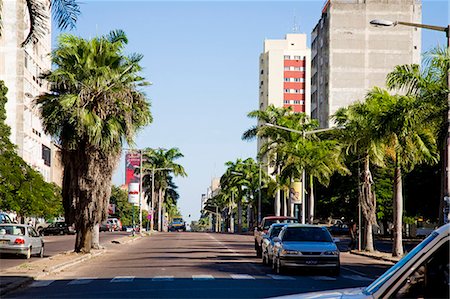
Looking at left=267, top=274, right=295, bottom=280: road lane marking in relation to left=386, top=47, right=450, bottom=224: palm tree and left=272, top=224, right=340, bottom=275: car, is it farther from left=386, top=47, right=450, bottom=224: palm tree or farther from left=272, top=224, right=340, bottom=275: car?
left=386, top=47, right=450, bottom=224: palm tree

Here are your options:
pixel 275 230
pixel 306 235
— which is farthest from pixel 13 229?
pixel 306 235

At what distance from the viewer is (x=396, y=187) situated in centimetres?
3812

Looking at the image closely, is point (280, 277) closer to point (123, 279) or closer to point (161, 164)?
point (123, 279)

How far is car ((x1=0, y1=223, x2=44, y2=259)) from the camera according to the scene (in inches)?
1318

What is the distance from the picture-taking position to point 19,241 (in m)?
33.6

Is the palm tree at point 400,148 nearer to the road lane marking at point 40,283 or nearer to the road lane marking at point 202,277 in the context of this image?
the road lane marking at point 202,277

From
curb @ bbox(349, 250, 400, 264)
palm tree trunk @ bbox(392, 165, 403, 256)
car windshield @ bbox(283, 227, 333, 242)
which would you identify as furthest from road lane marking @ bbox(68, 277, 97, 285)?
palm tree trunk @ bbox(392, 165, 403, 256)

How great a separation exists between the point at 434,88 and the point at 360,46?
88.9 metres

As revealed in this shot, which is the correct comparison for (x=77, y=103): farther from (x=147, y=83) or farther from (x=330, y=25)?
(x=330, y=25)

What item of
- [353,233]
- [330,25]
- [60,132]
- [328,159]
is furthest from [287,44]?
[60,132]

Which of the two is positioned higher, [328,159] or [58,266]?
[328,159]

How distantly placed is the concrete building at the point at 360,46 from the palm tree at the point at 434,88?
3274 inches

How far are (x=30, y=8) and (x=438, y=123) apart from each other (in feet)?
52.6

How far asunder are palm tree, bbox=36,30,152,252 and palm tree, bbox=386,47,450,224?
40.0 ft
